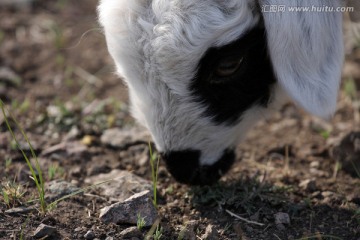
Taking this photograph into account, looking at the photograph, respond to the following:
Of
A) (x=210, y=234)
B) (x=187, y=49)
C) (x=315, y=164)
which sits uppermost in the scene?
(x=187, y=49)

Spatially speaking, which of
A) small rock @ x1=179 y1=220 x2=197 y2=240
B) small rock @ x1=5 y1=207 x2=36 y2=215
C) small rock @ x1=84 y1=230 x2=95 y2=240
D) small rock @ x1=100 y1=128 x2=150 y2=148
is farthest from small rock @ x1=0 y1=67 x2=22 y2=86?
small rock @ x1=179 y1=220 x2=197 y2=240

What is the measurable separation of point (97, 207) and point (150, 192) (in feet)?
0.92

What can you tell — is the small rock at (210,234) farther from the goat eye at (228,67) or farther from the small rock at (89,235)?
the goat eye at (228,67)

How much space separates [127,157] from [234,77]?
1015 millimetres

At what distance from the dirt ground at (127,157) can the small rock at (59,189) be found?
0.05m

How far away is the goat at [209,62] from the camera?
8.98ft

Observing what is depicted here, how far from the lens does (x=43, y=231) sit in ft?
8.79

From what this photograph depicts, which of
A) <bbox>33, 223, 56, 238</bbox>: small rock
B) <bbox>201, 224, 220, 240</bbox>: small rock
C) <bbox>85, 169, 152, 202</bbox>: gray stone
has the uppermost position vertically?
<bbox>33, 223, 56, 238</bbox>: small rock

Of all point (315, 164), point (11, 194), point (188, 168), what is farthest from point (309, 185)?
point (11, 194)

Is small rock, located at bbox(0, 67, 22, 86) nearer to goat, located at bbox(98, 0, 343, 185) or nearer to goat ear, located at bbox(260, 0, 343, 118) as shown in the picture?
goat, located at bbox(98, 0, 343, 185)

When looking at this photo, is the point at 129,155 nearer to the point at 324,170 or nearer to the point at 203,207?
the point at 203,207

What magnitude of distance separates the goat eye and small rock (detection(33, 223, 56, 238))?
41.1 inches

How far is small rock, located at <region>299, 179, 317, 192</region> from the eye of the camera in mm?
3258

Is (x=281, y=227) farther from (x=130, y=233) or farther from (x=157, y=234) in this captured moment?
(x=130, y=233)
